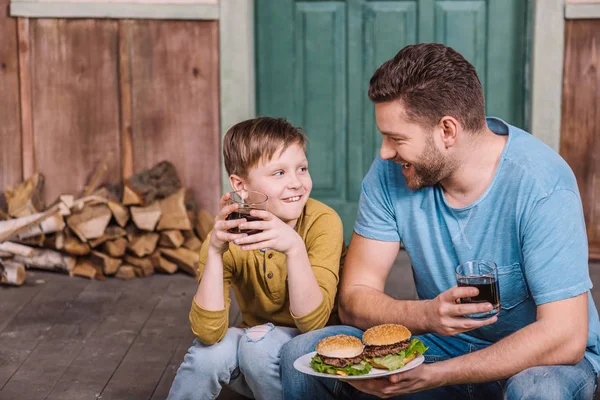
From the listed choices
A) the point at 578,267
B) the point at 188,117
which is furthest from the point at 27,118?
the point at 578,267

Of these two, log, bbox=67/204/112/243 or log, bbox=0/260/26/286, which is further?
log, bbox=67/204/112/243

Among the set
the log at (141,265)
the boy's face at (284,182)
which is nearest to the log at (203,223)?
the log at (141,265)

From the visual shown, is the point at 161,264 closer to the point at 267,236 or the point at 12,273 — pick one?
the point at 12,273

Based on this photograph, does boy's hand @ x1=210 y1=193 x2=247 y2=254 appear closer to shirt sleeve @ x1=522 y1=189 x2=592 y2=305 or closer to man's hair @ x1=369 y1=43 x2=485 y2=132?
man's hair @ x1=369 y1=43 x2=485 y2=132

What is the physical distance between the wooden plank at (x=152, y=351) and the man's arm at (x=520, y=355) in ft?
4.42

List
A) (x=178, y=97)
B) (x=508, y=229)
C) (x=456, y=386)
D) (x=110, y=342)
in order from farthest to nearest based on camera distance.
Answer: (x=178, y=97) < (x=110, y=342) < (x=456, y=386) < (x=508, y=229)

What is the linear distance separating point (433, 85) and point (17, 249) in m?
3.19

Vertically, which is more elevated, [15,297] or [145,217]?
[145,217]

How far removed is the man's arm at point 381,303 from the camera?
258 cm

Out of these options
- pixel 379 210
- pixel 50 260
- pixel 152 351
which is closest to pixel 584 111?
pixel 379 210

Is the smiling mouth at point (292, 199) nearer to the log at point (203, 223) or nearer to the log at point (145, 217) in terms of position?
the log at point (145, 217)

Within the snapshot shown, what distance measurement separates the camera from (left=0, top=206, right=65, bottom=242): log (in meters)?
5.19

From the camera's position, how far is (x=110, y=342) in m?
4.18

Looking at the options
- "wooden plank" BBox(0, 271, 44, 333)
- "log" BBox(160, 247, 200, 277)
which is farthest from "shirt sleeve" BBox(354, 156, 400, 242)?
"log" BBox(160, 247, 200, 277)
